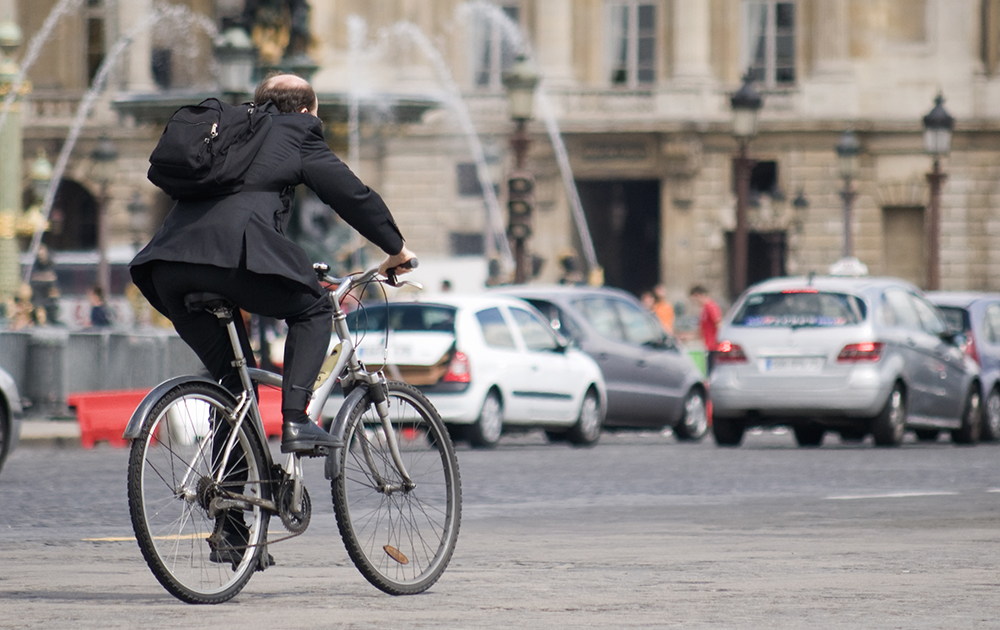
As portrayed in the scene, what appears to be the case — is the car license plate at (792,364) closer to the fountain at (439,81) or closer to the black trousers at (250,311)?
the black trousers at (250,311)

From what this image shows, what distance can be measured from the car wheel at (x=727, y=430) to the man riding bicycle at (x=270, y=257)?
39.5 ft

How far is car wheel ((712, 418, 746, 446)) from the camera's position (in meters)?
18.4

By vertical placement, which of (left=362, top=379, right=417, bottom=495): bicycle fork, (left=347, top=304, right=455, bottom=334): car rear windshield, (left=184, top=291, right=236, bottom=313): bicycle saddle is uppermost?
(left=184, top=291, right=236, bottom=313): bicycle saddle

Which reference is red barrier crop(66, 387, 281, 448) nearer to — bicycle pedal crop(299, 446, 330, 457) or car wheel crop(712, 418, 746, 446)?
car wheel crop(712, 418, 746, 446)

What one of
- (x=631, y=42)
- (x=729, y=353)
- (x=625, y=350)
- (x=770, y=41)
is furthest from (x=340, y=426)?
(x=631, y=42)

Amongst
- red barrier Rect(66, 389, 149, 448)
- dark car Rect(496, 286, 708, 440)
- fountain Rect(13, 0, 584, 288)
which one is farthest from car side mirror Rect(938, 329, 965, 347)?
fountain Rect(13, 0, 584, 288)

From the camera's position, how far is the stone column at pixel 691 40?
54.0 m

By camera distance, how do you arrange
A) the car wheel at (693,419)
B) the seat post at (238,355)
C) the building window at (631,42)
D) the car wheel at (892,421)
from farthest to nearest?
the building window at (631,42) < the car wheel at (693,419) < the car wheel at (892,421) < the seat post at (238,355)

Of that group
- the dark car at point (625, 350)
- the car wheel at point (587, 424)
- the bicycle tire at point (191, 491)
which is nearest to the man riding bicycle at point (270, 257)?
the bicycle tire at point (191, 491)

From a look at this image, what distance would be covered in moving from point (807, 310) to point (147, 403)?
1235 cm

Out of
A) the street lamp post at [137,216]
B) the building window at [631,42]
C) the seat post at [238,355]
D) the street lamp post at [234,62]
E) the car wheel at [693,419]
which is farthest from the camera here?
the building window at [631,42]

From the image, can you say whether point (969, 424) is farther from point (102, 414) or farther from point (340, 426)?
point (340, 426)

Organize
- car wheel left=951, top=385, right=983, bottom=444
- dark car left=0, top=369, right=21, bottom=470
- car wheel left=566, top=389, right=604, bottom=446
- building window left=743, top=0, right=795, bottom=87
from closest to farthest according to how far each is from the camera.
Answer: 1. dark car left=0, top=369, right=21, bottom=470
2. car wheel left=566, top=389, right=604, bottom=446
3. car wheel left=951, top=385, right=983, bottom=444
4. building window left=743, top=0, right=795, bottom=87

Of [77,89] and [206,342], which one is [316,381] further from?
[77,89]
